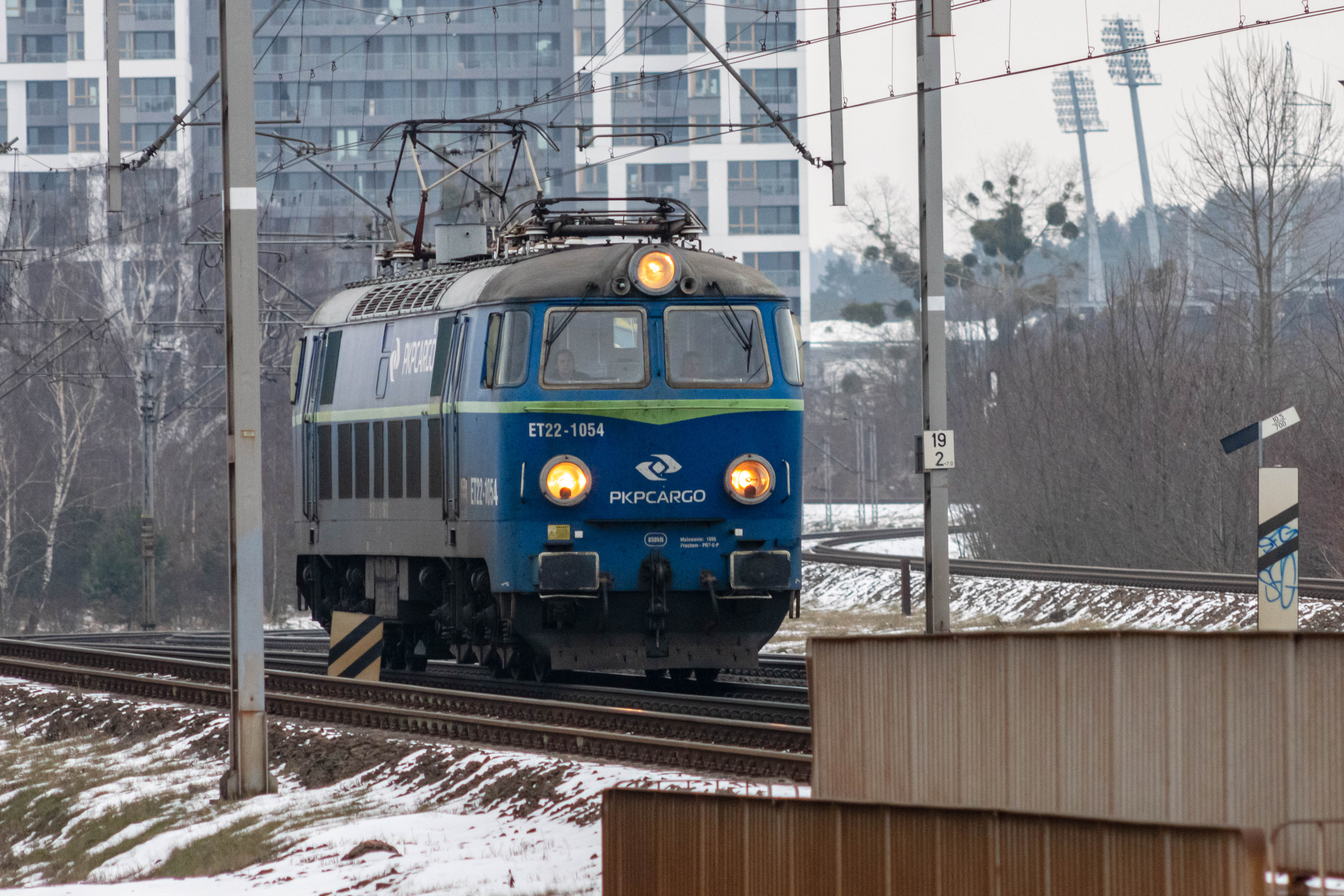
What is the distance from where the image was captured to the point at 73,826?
13133 mm

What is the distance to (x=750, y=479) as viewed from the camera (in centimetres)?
1546

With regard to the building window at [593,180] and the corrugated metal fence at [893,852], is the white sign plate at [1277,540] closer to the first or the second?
the corrugated metal fence at [893,852]

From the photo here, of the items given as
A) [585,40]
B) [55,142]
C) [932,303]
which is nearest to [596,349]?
[932,303]

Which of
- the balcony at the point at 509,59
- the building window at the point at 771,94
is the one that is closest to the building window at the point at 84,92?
the balcony at the point at 509,59

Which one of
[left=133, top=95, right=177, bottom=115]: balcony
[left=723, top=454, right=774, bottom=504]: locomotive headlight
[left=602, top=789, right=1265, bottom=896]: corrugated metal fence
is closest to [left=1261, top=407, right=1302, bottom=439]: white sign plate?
[left=723, top=454, right=774, bottom=504]: locomotive headlight

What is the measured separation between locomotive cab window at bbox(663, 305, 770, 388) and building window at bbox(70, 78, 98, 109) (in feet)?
318

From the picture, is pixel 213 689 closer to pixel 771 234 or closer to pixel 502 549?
pixel 502 549

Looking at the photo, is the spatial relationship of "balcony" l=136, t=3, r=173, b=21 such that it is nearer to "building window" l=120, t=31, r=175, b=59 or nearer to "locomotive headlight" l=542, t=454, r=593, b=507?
"building window" l=120, t=31, r=175, b=59

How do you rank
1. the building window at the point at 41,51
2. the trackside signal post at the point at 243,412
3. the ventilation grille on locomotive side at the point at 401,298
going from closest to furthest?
the trackside signal post at the point at 243,412 → the ventilation grille on locomotive side at the point at 401,298 → the building window at the point at 41,51

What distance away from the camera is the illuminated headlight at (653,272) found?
1552 cm

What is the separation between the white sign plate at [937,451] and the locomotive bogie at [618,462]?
108 centimetres

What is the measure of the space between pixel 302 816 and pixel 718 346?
18.6ft

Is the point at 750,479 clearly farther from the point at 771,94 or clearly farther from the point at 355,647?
→ the point at 771,94

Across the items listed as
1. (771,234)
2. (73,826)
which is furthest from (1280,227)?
(771,234)
